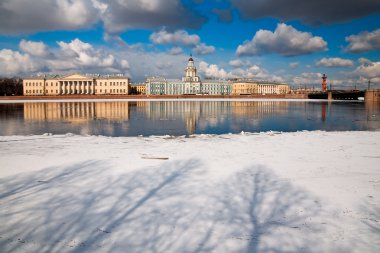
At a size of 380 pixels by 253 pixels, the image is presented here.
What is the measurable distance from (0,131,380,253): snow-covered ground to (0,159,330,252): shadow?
1cm

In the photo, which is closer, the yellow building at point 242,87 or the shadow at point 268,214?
the shadow at point 268,214

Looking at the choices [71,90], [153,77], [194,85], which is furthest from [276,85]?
[71,90]

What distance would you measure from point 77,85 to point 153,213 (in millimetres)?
87934

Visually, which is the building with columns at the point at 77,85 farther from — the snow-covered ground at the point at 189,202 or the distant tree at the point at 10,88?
the snow-covered ground at the point at 189,202

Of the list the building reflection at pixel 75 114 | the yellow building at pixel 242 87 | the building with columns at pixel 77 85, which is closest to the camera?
the building reflection at pixel 75 114

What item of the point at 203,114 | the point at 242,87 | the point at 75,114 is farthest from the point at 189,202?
the point at 242,87

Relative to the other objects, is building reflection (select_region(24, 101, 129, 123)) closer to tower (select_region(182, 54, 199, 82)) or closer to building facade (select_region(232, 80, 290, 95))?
tower (select_region(182, 54, 199, 82))

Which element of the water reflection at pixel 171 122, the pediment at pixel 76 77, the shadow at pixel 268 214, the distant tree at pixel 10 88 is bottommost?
the shadow at pixel 268 214

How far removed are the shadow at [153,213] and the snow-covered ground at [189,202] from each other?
1 centimetres

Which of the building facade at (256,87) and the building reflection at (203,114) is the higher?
the building facade at (256,87)

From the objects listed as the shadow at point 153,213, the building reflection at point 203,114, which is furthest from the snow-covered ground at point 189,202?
the building reflection at point 203,114

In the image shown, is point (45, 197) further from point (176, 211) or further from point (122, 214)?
point (176, 211)

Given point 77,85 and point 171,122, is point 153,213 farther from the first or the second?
point 77,85

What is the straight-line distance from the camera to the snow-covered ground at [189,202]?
283cm
